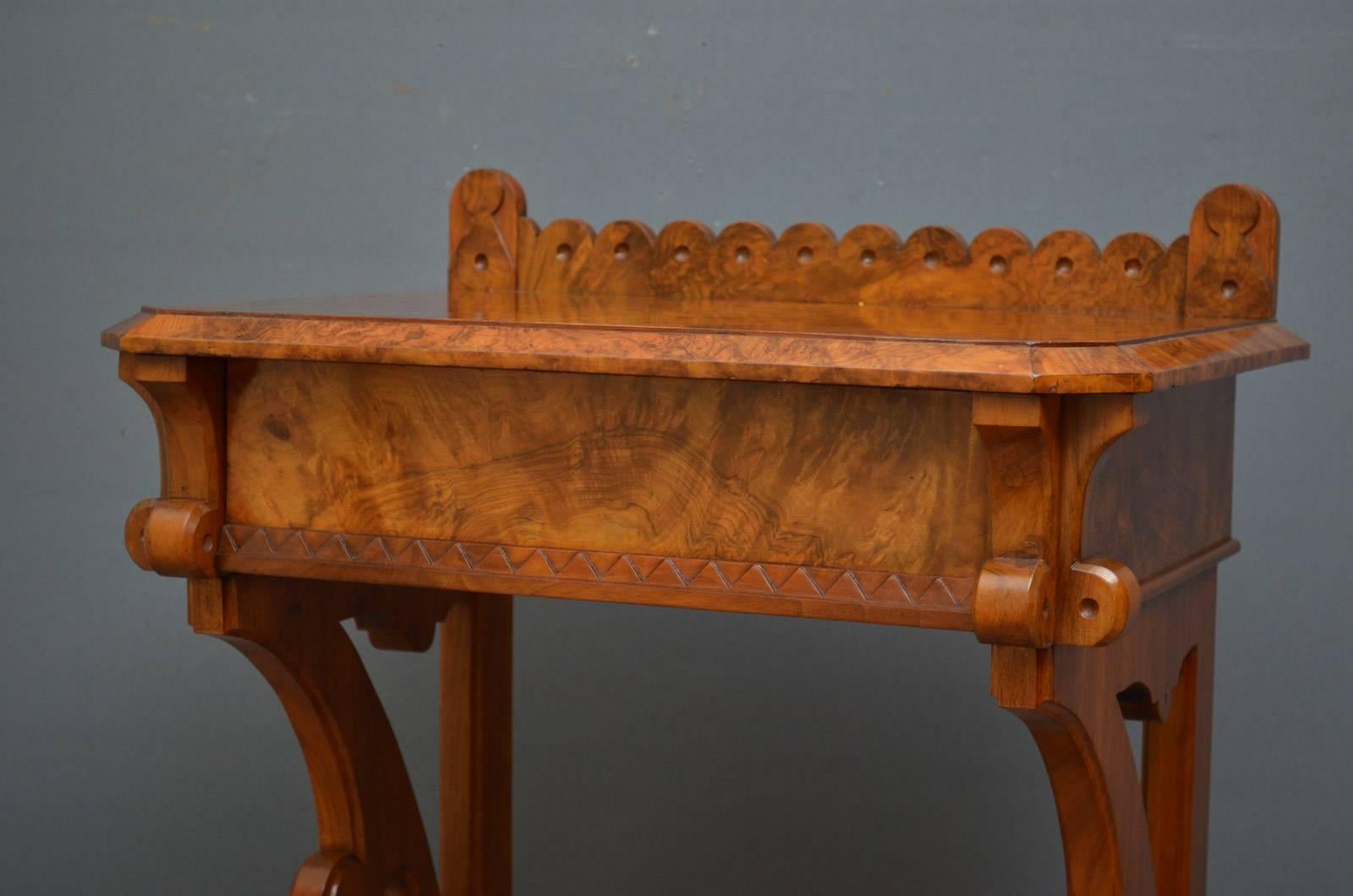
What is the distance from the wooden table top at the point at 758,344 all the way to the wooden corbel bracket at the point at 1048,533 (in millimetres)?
27

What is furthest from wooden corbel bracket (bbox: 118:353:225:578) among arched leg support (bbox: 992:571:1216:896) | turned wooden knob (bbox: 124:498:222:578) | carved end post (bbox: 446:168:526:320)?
arched leg support (bbox: 992:571:1216:896)

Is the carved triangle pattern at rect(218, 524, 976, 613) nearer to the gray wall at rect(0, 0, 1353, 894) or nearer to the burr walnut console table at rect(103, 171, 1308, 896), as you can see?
the burr walnut console table at rect(103, 171, 1308, 896)

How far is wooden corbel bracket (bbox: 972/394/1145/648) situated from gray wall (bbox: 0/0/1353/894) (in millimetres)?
845

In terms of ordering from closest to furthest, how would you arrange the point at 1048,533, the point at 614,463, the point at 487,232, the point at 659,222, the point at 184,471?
1. the point at 1048,533
2. the point at 614,463
3. the point at 184,471
4. the point at 487,232
5. the point at 659,222

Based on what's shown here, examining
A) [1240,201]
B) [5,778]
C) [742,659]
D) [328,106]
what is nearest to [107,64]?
[328,106]

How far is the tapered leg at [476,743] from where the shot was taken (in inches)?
70.0

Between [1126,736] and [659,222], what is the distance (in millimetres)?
928

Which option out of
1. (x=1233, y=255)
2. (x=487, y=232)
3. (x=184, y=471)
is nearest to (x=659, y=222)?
(x=487, y=232)

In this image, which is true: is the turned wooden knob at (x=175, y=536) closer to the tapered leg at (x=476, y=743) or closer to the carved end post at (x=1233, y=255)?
the tapered leg at (x=476, y=743)

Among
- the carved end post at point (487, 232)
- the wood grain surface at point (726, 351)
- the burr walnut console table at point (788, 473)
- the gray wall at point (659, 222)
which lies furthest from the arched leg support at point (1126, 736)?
the carved end post at point (487, 232)

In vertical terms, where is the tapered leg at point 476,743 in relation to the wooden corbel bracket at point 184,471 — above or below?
below

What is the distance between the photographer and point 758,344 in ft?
3.64

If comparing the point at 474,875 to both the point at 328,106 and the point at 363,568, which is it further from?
the point at 328,106

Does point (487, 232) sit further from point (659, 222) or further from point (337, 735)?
point (337, 735)
